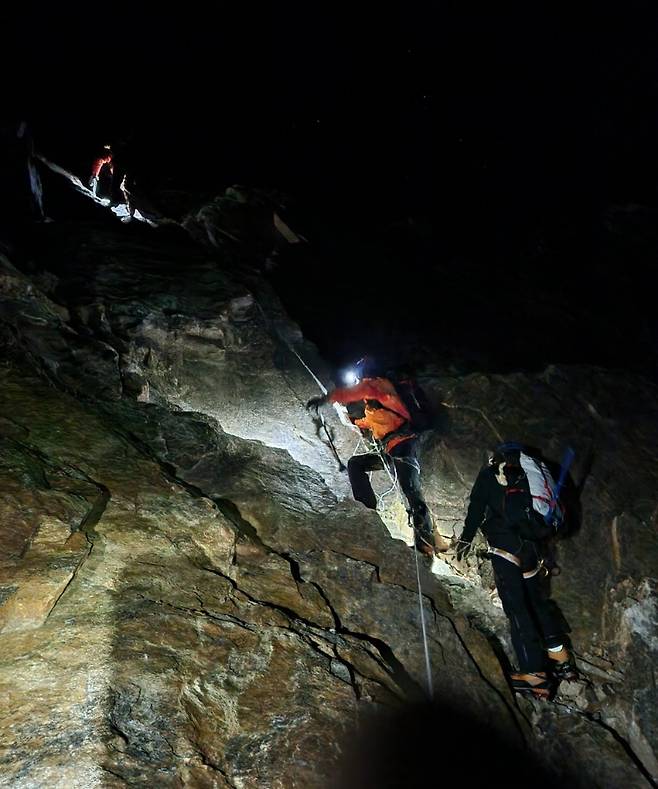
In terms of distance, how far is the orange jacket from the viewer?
744 cm

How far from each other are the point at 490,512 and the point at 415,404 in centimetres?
244

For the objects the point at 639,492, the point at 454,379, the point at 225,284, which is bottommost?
the point at 639,492

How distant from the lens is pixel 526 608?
536cm

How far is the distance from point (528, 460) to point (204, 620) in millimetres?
4040

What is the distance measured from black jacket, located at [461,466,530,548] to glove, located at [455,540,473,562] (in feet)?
1.79

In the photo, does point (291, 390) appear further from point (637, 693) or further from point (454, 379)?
point (637, 693)

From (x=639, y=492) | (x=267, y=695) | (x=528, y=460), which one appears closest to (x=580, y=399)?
(x=639, y=492)

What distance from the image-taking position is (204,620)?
4098 millimetres

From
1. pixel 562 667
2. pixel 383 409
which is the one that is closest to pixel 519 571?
pixel 562 667

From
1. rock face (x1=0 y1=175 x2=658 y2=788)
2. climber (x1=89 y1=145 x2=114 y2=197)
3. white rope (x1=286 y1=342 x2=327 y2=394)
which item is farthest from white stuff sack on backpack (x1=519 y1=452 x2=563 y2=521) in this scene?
climber (x1=89 y1=145 x2=114 y2=197)

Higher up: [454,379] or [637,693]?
[454,379]

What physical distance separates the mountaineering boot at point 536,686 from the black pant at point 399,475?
2.11m

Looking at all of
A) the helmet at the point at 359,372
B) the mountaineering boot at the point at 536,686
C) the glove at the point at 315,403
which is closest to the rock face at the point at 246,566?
the mountaineering boot at the point at 536,686

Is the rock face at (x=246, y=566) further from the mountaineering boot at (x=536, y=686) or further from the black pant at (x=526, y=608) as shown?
the black pant at (x=526, y=608)
